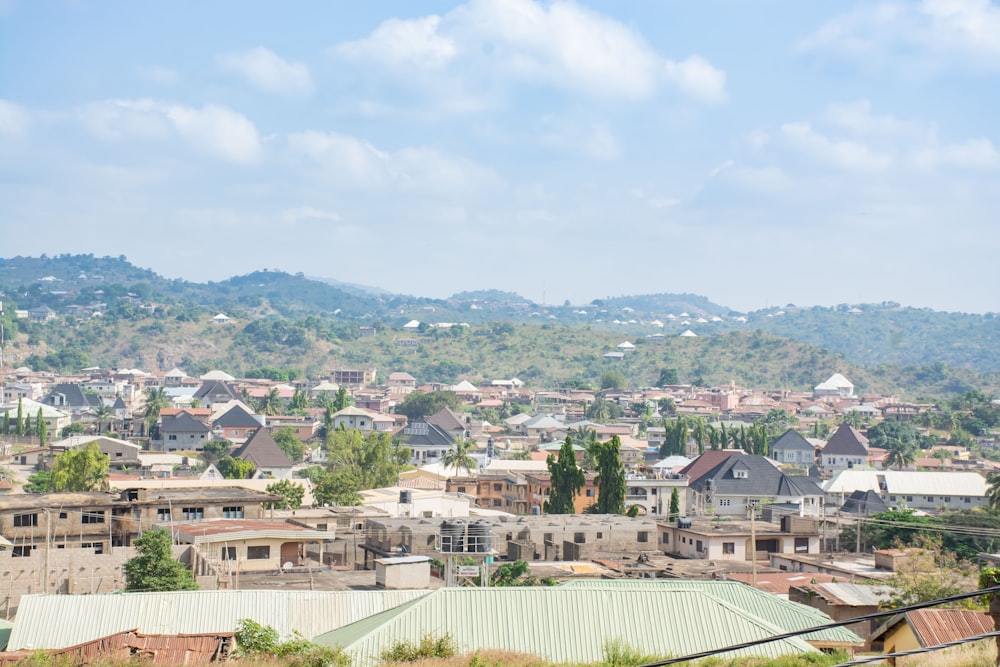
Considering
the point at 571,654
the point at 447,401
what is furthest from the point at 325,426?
the point at 571,654

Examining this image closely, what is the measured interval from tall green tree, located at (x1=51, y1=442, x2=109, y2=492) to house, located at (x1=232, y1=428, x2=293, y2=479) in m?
16.8

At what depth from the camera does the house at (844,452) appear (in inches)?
4188

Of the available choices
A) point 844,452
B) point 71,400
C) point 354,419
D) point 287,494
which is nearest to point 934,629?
point 287,494

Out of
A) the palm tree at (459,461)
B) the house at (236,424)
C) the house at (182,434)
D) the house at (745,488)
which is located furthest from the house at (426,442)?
the house at (745,488)

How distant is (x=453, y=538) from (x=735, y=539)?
751 inches

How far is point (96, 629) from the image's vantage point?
2181 cm

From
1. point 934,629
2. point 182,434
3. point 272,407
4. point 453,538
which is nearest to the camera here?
point 934,629

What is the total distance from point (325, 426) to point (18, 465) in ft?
126

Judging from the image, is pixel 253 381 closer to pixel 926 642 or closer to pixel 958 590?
pixel 958 590

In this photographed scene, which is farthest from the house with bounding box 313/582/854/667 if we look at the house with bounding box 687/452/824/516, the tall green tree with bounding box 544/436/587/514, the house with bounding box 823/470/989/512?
the house with bounding box 823/470/989/512

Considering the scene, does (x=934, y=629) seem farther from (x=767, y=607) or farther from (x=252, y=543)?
(x=252, y=543)

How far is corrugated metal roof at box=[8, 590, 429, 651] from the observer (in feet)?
71.1

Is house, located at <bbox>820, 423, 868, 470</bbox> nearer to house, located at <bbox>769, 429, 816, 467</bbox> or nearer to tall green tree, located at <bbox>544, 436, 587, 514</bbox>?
house, located at <bbox>769, 429, 816, 467</bbox>

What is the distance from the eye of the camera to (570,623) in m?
20.6
